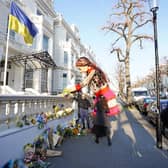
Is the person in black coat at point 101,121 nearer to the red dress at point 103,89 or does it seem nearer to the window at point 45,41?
the red dress at point 103,89

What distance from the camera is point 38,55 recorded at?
16781 mm

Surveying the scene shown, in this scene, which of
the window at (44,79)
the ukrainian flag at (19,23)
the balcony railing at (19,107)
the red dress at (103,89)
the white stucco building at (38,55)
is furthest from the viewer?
the window at (44,79)

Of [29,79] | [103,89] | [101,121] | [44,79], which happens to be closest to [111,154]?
[101,121]

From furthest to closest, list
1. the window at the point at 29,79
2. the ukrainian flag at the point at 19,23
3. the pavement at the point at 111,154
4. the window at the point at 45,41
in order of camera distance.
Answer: the window at the point at 45,41
the window at the point at 29,79
the ukrainian flag at the point at 19,23
the pavement at the point at 111,154

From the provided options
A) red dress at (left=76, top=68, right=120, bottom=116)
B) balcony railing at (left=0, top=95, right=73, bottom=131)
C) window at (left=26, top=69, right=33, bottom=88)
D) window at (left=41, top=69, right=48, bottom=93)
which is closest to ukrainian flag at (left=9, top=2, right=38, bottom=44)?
balcony railing at (left=0, top=95, right=73, bottom=131)

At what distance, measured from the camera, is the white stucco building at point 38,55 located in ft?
55.4

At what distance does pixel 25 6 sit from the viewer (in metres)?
20.0

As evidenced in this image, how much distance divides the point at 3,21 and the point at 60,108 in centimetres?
1160

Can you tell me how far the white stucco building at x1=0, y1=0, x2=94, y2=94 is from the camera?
16.9m

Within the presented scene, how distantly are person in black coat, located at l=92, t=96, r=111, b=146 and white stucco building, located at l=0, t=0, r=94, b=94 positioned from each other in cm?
529

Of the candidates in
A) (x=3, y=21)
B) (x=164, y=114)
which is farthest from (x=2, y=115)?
(x=3, y=21)

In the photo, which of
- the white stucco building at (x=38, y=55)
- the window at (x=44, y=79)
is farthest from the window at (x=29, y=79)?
the window at (x=44, y=79)

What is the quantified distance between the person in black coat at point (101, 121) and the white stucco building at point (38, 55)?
17.4ft

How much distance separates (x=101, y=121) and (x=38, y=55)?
38.0ft
